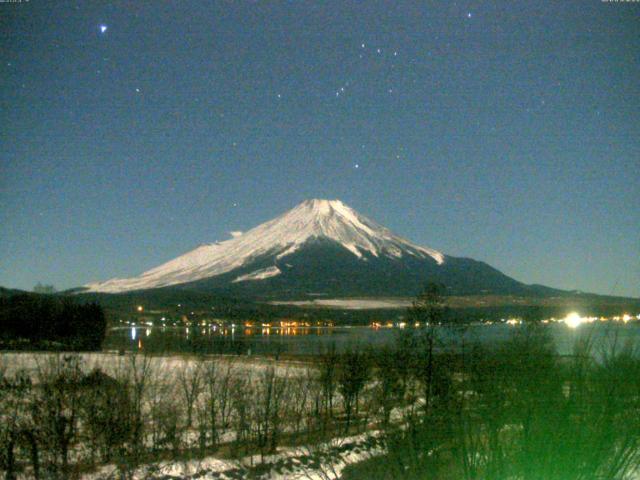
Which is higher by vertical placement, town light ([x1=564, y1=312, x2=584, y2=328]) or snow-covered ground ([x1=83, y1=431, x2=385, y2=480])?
town light ([x1=564, y1=312, x2=584, y2=328])

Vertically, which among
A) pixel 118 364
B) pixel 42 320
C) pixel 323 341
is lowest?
pixel 323 341

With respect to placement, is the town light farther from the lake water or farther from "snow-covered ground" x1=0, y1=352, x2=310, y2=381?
"snow-covered ground" x1=0, y1=352, x2=310, y2=381

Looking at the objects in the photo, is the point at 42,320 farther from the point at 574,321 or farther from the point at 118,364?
the point at 574,321

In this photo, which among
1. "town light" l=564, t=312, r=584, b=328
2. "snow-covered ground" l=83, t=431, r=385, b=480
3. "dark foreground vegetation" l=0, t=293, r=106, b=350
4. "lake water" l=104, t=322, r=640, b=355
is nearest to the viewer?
"town light" l=564, t=312, r=584, b=328

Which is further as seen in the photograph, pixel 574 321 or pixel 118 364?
pixel 118 364

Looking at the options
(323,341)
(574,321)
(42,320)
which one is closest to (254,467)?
(574,321)

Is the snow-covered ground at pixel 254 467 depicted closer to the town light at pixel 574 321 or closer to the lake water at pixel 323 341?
the lake water at pixel 323 341

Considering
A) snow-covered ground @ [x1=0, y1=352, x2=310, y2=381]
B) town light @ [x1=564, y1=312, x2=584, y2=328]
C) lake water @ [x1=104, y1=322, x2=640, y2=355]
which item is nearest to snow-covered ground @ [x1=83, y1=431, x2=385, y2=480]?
snow-covered ground @ [x1=0, y1=352, x2=310, y2=381]

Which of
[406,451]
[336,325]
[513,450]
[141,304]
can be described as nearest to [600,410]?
[513,450]

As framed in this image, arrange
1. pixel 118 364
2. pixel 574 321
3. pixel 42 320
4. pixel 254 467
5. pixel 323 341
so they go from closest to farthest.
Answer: pixel 574 321, pixel 254 467, pixel 118 364, pixel 42 320, pixel 323 341

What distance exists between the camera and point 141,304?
154 metres

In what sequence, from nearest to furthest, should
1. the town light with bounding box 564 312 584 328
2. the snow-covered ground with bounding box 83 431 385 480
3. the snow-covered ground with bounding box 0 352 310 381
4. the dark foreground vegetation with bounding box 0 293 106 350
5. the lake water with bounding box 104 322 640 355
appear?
1. the town light with bounding box 564 312 584 328
2. the lake water with bounding box 104 322 640 355
3. the snow-covered ground with bounding box 83 431 385 480
4. the snow-covered ground with bounding box 0 352 310 381
5. the dark foreground vegetation with bounding box 0 293 106 350

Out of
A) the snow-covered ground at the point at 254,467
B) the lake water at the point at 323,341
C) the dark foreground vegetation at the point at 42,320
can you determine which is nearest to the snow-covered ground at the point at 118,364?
the lake water at the point at 323,341

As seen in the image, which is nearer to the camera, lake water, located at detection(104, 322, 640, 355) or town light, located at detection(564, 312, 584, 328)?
town light, located at detection(564, 312, 584, 328)
